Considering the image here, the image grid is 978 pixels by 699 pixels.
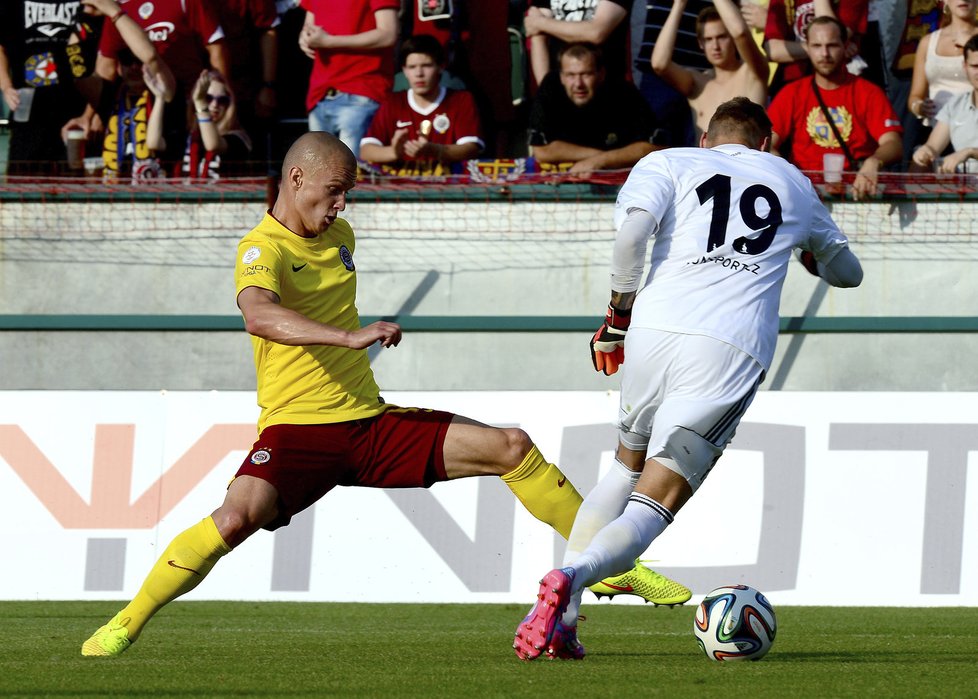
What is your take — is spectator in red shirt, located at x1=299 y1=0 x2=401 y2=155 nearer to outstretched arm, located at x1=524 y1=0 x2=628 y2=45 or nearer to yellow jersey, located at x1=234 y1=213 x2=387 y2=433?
outstretched arm, located at x1=524 y1=0 x2=628 y2=45

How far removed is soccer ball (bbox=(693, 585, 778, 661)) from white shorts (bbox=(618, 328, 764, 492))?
0.51m

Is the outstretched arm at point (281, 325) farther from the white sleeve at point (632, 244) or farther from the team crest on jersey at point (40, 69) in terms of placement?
the team crest on jersey at point (40, 69)

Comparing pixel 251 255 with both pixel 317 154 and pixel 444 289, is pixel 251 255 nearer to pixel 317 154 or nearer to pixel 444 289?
pixel 317 154

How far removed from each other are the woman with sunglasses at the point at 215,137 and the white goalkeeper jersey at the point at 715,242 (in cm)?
728

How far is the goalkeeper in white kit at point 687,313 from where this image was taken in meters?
5.27

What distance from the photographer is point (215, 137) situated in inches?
480

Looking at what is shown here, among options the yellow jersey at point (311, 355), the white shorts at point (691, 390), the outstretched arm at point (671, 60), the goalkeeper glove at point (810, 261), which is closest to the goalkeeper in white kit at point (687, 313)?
the white shorts at point (691, 390)

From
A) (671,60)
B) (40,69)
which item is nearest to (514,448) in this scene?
(671,60)

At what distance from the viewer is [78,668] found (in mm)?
5234

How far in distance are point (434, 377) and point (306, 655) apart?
5.74m

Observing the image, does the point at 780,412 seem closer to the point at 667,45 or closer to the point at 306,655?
the point at 667,45

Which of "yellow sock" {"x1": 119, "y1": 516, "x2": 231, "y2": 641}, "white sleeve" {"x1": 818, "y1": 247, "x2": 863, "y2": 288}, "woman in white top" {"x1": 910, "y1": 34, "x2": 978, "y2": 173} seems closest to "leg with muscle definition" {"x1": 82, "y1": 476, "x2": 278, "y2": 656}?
"yellow sock" {"x1": 119, "y1": 516, "x2": 231, "y2": 641}

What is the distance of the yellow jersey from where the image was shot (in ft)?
19.4

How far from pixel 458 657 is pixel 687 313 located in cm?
164
